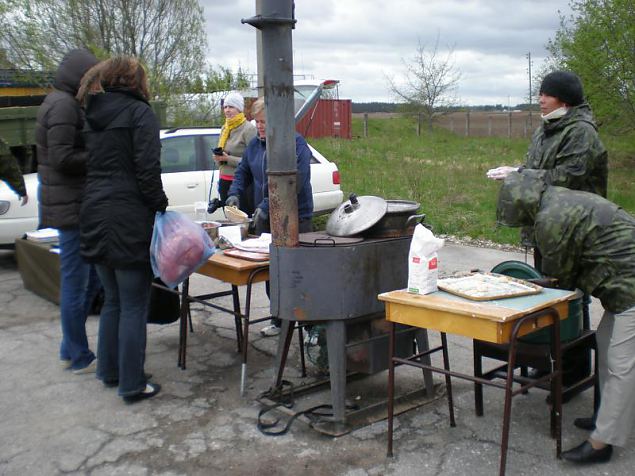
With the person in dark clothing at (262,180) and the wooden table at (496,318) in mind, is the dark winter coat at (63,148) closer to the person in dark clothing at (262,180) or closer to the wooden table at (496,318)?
the person in dark clothing at (262,180)

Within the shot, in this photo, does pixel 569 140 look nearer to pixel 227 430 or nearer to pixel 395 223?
pixel 395 223

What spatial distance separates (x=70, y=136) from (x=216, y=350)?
1855 mm

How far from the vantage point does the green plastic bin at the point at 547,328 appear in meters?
3.68

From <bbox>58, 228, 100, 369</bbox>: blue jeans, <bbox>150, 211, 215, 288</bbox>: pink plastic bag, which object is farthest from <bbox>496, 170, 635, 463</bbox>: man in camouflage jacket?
<bbox>58, 228, 100, 369</bbox>: blue jeans

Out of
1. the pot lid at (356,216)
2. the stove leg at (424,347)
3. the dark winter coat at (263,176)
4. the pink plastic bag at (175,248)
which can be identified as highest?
the dark winter coat at (263,176)

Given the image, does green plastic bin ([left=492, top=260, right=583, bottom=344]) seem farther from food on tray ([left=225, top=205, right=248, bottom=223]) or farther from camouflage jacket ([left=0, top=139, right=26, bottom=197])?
camouflage jacket ([left=0, top=139, right=26, bottom=197])

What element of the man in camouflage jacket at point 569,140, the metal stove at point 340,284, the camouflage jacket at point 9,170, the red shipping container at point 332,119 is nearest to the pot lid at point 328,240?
the metal stove at point 340,284

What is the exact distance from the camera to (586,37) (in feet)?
43.0

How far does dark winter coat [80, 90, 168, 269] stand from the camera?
3922mm

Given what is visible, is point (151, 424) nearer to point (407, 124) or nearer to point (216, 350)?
point (216, 350)

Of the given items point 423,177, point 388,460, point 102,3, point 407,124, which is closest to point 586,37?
point 423,177

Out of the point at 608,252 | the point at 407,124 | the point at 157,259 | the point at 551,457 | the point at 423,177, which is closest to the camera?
the point at 608,252

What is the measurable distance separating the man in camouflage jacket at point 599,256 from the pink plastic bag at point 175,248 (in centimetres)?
174

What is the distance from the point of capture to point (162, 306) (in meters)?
5.18
